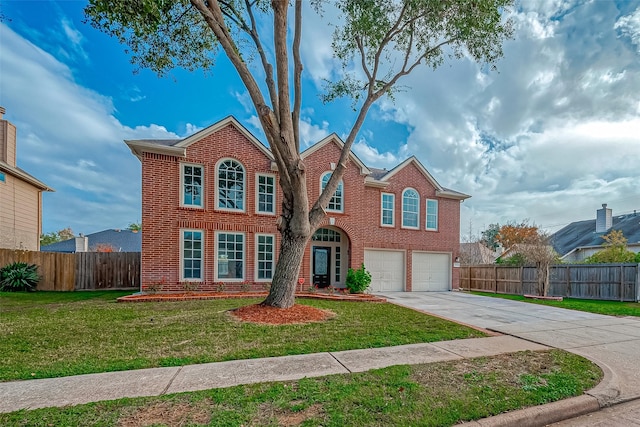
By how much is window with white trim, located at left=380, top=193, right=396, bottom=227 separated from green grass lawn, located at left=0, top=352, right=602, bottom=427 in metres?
11.1

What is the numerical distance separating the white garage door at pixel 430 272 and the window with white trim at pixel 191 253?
9954mm

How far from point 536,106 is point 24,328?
16.8m

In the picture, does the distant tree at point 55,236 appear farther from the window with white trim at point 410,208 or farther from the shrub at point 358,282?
the window with white trim at point 410,208

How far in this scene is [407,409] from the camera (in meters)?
2.97

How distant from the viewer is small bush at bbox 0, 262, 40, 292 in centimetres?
1220

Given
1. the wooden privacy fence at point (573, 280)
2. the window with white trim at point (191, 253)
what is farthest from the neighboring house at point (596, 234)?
the window with white trim at point (191, 253)

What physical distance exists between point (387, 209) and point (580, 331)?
9.18 metres

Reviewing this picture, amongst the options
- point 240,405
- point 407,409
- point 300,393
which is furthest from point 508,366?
point 240,405

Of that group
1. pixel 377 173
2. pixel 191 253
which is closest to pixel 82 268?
pixel 191 253

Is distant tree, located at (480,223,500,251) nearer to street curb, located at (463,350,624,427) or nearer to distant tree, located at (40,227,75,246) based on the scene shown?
street curb, located at (463,350,624,427)

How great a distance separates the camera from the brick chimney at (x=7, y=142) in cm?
1591

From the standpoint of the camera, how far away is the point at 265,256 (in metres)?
12.9

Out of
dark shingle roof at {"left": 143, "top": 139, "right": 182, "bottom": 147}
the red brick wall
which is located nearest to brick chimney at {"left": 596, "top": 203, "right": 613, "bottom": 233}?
the red brick wall

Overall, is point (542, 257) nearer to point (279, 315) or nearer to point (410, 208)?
point (410, 208)
